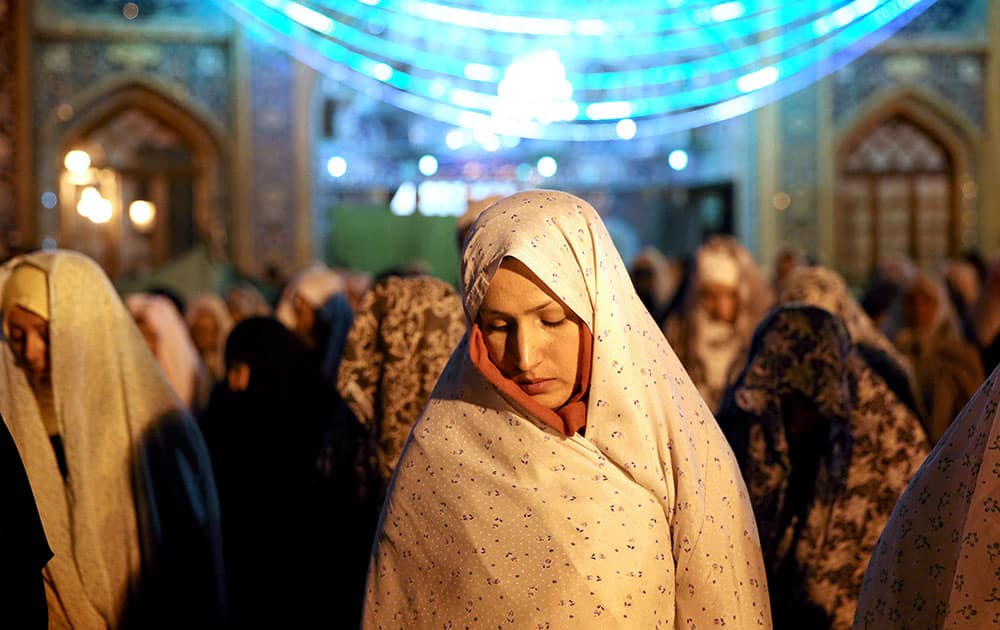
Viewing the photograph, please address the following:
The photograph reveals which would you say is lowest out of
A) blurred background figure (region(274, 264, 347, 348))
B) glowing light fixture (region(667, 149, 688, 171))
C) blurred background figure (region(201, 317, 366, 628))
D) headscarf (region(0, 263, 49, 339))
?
blurred background figure (region(201, 317, 366, 628))

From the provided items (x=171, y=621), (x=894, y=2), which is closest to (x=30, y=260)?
(x=171, y=621)

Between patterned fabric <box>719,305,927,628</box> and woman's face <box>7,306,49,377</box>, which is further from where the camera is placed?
patterned fabric <box>719,305,927,628</box>

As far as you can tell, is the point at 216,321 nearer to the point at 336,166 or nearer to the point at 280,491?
the point at 280,491

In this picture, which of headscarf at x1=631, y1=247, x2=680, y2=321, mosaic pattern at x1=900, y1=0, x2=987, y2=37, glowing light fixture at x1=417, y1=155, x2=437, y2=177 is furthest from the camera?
mosaic pattern at x1=900, y1=0, x2=987, y2=37

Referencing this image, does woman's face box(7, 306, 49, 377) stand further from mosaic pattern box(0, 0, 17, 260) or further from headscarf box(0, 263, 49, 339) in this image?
mosaic pattern box(0, 0, 17, 260)

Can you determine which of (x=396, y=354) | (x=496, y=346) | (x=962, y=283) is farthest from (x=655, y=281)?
(x=496, y=346)

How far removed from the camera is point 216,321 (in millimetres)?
7711

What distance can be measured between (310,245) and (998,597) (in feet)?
42.8

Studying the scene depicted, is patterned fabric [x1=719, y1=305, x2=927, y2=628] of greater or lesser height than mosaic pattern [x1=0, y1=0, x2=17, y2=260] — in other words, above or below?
below

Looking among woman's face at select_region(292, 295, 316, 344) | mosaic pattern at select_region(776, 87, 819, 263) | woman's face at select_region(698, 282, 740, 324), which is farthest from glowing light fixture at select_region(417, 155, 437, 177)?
woman's face at select_region(698, 282, 740, 324)

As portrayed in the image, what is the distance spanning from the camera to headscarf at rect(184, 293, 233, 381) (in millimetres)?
7517

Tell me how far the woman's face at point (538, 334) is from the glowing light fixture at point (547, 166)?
1301 cm

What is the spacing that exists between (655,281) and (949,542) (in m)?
8.41

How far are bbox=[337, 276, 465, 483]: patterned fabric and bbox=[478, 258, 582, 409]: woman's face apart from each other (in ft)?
5.53
